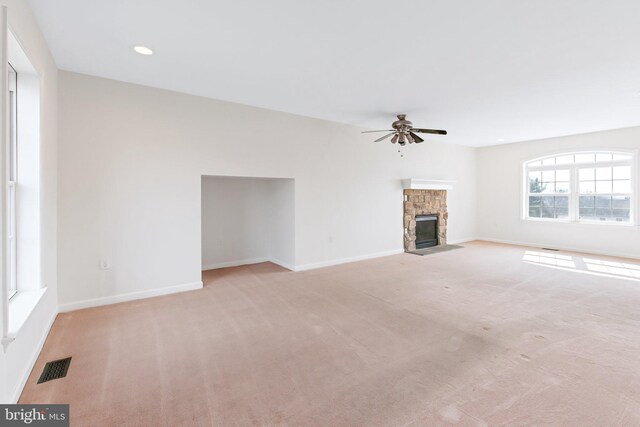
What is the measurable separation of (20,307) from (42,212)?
0.83 metres

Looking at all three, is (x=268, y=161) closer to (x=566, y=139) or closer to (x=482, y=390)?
(x=482, y=390)

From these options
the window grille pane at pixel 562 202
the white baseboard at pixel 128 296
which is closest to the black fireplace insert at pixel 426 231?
the window grille pane at pixel 562 202

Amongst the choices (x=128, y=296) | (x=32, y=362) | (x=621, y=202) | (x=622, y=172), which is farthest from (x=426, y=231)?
(x=32, y=362)

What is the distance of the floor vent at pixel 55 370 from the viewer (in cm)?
205

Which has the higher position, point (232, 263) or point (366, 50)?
point (366, 50)

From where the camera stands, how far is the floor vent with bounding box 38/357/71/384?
2.05 metres

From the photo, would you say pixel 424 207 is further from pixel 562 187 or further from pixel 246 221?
pixel 246 221

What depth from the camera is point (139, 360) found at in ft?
7.47

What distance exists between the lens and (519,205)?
7.49 metres

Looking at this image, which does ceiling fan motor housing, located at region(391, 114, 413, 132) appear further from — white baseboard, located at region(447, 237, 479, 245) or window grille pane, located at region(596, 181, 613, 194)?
window grille pane, located at region(596, 181, 613, 194)

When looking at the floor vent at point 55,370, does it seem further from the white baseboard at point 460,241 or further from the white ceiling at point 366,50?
the white baseboard at point 460,241

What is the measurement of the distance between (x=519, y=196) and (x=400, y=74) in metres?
5.98

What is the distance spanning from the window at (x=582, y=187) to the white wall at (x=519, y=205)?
0.20m

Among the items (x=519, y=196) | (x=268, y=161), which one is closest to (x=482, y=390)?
(x=268, y=161)
